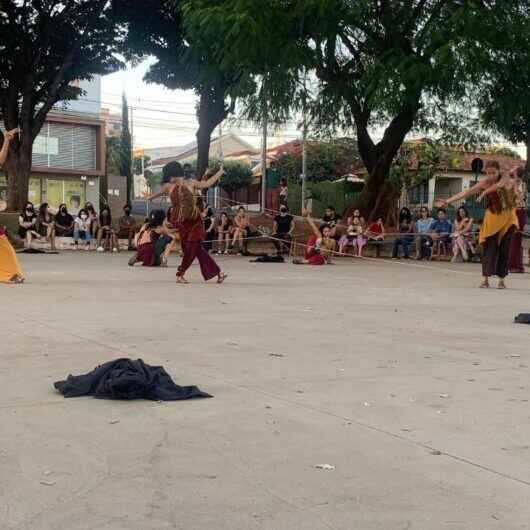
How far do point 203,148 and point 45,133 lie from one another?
2278 centimetres

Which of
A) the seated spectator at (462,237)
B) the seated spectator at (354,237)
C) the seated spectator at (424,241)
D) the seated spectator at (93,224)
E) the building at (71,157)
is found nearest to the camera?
the seated spectator at (462,237)

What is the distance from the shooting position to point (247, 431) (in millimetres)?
4941

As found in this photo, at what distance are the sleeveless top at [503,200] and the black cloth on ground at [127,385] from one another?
31.5ft

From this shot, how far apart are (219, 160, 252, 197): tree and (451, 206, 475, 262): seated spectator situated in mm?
47548

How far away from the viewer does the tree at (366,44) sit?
23.4 meters

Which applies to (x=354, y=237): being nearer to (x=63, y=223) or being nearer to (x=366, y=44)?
(x=366, y=44)

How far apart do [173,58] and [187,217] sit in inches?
732

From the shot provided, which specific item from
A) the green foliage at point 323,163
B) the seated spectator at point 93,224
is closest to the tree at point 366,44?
the seated spectator at point 93,224

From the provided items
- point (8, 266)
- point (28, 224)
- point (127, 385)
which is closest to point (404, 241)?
point (28, 224)

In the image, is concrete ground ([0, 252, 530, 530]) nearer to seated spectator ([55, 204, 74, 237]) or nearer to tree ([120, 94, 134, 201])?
seated spectator ([55, 204, 74, 237])

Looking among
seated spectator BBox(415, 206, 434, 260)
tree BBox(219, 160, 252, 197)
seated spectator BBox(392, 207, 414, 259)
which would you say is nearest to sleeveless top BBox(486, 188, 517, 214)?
seated spectator BBox(415, 206, 434, 260)

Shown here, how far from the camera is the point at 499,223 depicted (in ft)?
47.7

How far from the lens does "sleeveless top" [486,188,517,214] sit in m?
14.5

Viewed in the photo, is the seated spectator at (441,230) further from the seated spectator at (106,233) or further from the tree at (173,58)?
the seated spectator at (106,233)
